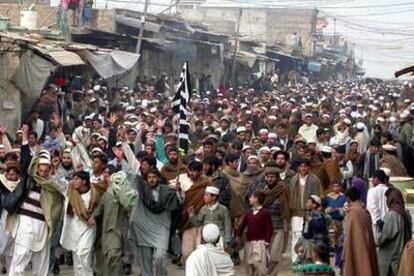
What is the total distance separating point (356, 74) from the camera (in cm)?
9994

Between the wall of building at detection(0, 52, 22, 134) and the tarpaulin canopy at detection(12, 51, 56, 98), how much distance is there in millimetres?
169

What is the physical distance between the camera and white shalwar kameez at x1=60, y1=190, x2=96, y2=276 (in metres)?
9.45

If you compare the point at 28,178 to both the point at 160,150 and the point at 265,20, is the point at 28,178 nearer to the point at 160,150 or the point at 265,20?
the point at 160,150

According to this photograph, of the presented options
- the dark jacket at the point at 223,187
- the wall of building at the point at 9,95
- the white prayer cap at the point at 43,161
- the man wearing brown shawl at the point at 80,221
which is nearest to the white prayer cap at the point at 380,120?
the wall of building at the point at 9,95

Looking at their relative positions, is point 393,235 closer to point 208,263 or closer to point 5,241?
point 208,263

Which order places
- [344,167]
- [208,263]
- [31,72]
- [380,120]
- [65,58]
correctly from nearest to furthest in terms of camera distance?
[208,263], [344,167], [31,72], [65,58], [380,120]

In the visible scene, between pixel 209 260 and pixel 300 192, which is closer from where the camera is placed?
pixel 209 260

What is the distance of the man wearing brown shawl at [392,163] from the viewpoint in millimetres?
11789

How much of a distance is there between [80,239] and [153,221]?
78 cm

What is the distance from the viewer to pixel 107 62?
19562 millimetres

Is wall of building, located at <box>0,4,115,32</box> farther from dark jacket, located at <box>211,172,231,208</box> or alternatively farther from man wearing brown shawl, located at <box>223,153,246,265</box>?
dark jacket, located at <box>211,172,231,208</box>

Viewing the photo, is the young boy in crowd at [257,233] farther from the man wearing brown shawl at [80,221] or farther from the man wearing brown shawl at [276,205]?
the man wearing brown shawl at [80,221]

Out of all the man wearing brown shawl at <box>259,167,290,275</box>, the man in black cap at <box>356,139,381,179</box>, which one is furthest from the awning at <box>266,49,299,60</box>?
the man wearing brown shawl at <box>259,167,290,275</box>

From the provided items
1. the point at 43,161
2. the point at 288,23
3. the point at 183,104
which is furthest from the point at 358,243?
the point at 288,23
